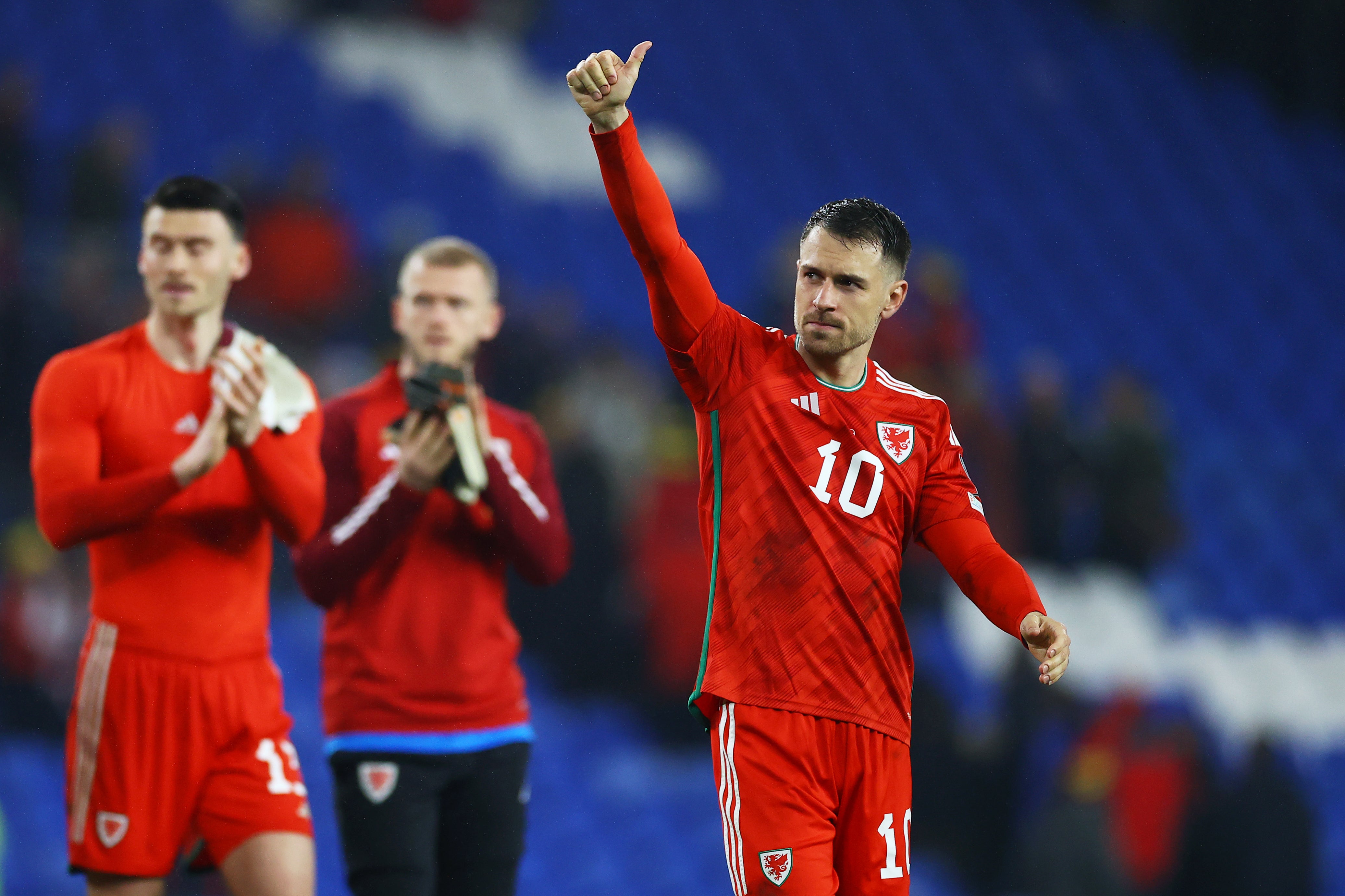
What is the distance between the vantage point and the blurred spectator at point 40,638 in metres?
5.75

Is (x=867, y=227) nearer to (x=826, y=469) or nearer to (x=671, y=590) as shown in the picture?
(x=826, y=469)

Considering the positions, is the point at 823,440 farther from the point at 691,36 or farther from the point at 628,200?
the point at 691,36

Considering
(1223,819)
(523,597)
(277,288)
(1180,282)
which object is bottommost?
(1223,819)

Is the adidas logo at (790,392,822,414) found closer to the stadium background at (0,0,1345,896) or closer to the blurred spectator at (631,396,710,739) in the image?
the blurred spectator at (631,396,710,739)

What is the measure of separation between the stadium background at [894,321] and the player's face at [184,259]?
3044 millimetres

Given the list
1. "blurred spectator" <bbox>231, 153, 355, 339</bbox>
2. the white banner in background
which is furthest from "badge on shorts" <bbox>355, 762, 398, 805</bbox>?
the white banner in background

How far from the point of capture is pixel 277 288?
6.99 m

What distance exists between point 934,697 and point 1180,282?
4.81 m

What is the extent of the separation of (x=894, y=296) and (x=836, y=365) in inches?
7.4

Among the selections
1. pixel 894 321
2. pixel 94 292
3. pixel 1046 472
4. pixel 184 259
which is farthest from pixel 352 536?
pixel 1046 472

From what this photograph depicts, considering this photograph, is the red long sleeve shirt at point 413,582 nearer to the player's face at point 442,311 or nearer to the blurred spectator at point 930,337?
the player's face at point 442,311

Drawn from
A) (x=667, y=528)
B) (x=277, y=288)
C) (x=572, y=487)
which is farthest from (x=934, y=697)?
(x=277, y=288)

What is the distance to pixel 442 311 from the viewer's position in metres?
3.54

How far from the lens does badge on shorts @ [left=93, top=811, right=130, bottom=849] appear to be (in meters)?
2.94
